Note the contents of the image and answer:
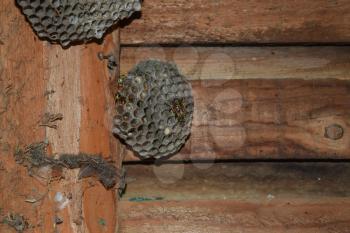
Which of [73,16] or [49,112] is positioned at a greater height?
[73,16]

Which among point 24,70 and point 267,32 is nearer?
point 24,70

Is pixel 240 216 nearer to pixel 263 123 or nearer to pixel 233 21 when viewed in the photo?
pixel 263 123

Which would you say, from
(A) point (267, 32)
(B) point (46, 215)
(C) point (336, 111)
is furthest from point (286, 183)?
(B) point (46, 215)

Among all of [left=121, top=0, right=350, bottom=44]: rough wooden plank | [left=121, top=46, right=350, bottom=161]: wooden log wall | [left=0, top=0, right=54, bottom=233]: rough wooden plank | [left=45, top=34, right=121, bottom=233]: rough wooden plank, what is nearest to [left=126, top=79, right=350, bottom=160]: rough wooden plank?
[left=121, top=46, right=350, bottom=161]: wooden log wall

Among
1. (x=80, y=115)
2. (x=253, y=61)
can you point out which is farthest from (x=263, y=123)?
(x=80, y=115)

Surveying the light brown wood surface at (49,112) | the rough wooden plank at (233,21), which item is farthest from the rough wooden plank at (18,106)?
the rough wooden plank at (233,21)

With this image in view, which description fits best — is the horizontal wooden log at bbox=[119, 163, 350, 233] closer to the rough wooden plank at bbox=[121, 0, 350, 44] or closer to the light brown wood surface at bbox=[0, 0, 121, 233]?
the light brown wood surface at bbox=[0, 0, 121, 233]

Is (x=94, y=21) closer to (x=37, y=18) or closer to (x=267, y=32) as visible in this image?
(x=37, y=18)
